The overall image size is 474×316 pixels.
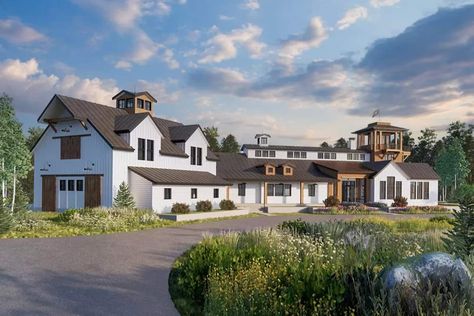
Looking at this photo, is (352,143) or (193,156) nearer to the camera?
(193,156)

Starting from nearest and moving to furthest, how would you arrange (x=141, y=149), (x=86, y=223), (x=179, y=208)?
(x=86, y=223)
(x=179, y=208)
(x=141, y=149)

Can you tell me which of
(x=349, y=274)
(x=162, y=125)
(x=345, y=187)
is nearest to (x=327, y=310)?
(x=349, y=274)

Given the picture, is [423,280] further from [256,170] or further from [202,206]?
[256,170]

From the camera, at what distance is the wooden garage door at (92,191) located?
26.4 m

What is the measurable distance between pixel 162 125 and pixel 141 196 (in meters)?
10.3

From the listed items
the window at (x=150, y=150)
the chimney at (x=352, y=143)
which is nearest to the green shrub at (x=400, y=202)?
the chimney at (x=352, y=143)

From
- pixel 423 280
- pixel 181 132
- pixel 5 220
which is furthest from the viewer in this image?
pixel 181 132

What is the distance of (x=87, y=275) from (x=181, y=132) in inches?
988

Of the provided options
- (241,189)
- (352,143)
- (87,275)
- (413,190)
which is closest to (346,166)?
(352,143)

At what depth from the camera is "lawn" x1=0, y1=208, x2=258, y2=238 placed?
1681cm

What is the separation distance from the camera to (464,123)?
7725 cm

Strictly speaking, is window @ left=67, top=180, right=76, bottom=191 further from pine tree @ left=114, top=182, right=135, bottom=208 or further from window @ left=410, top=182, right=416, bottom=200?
window @ left=410, top=182, right=416, bottom=200

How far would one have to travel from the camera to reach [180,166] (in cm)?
3250

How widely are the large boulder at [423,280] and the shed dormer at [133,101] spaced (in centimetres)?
3020
